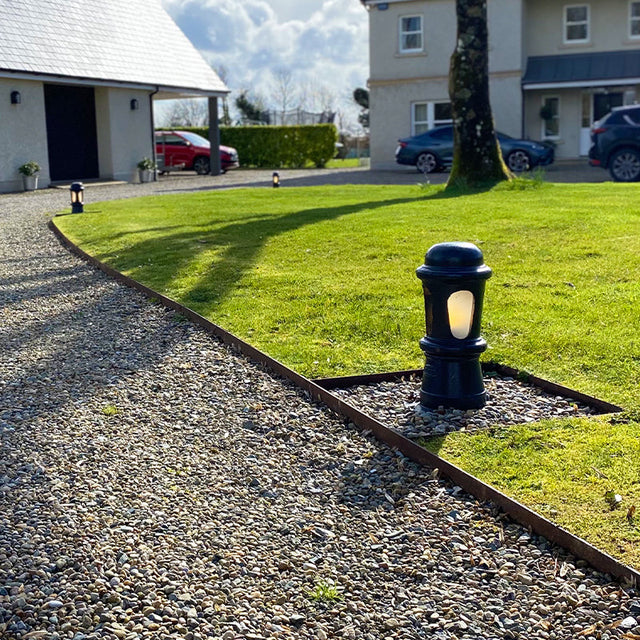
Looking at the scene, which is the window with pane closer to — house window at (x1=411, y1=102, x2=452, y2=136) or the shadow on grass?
house window at (x1=411, y1=102, x2=452, y2=136)

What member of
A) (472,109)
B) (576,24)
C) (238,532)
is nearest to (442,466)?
(238,532)

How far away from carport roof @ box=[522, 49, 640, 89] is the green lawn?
16456 mm

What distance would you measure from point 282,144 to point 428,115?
757cm

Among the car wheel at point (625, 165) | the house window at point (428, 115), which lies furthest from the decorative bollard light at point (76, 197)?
the house window at point (428, 115)

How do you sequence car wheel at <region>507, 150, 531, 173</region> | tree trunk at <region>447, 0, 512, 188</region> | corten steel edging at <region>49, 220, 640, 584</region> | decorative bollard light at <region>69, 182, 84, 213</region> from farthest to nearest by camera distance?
car wheel at <region>507, 150, 531, 173</region>
decorative bollard light at <region>69, 182, 84, 213</region>
tree trunk at <region>447, 0, 512, 188</region>
corten steel edging at <region>49, 220, 640, 584</region>

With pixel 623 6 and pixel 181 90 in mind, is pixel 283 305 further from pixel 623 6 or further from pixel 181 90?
pixel 623 6

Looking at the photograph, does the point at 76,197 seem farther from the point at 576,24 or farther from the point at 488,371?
the point at 576,24

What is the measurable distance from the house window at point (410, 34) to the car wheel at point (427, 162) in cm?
588

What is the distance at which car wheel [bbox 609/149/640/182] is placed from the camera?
66.3 ft

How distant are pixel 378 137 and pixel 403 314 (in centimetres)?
2638

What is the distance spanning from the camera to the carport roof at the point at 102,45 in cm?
2489

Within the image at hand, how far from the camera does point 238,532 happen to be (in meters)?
3.63

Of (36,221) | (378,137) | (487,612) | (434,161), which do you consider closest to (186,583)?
(487,612)

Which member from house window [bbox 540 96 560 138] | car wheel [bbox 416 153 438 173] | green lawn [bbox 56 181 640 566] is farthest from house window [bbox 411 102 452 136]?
green lawn [bbox 56 181 640 566]
